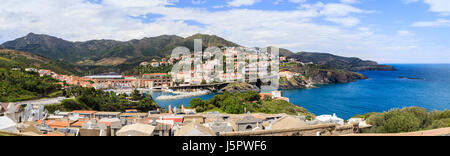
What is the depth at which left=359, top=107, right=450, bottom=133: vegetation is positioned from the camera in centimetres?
747

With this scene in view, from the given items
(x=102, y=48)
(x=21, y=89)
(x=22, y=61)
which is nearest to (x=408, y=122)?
(x=21, y=89)

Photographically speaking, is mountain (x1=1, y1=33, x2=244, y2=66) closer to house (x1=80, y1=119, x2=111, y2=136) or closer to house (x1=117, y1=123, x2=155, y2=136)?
house (x1=80, y1=119, x2=111, y2=136)

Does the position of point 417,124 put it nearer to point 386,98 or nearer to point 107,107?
point 107,107

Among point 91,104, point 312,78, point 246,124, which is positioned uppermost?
point 246,124

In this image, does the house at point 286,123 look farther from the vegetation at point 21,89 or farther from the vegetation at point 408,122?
the vegetation at point 21,89

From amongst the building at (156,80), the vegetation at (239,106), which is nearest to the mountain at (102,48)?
the building at (156,80)

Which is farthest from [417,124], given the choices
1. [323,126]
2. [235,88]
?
[235,88]

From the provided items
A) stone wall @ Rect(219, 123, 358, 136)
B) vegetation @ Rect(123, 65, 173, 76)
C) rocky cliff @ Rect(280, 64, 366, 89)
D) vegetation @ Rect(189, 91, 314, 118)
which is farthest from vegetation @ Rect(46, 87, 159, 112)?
rocky cliff @ Rect(280, 64, 366, 89)

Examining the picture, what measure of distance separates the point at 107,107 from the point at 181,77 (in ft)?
76.7

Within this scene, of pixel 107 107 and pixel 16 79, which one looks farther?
pixel 16 79

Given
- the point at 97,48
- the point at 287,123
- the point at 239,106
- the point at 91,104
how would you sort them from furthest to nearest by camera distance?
1. the point at 97,48
2. the point at 91,104
3. the point at 239,106
4. the point at 287,123

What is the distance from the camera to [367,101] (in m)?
25.7

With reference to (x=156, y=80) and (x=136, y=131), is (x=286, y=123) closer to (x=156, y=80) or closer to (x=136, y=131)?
(x=136, y=131)

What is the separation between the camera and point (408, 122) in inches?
298
